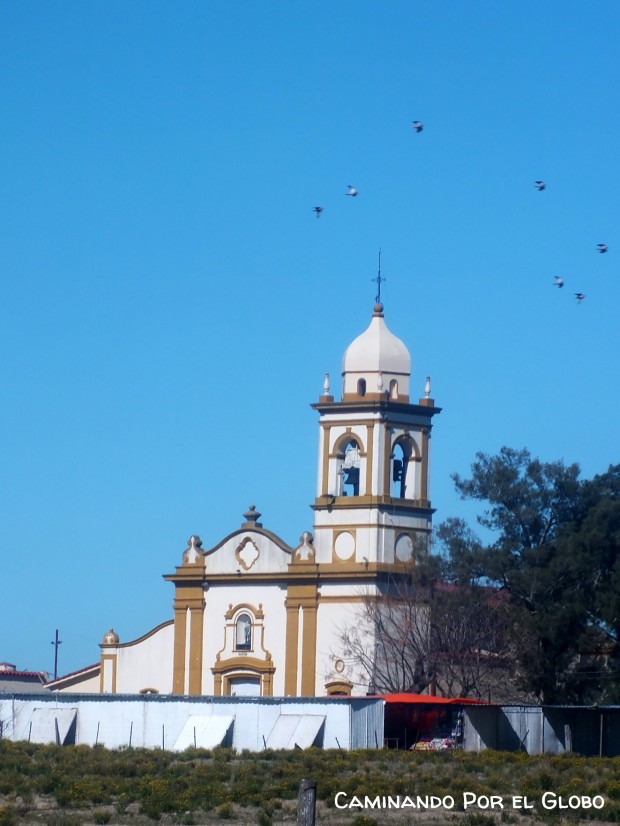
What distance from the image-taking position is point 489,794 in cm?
3744

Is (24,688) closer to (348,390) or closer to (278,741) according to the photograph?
(348,390)

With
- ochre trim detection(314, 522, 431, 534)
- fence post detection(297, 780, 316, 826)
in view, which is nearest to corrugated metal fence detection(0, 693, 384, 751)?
ochre trim detection(314, 522, 431, 534)

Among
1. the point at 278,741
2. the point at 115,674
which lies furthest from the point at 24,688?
the point at 278,741

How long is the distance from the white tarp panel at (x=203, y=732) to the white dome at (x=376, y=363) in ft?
Answer: 48.4

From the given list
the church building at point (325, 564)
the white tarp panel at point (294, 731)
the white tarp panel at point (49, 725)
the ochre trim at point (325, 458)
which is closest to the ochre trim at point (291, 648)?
the church building at point (325, 564)

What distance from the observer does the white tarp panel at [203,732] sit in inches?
2024

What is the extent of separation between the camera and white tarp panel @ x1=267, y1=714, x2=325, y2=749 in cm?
5012

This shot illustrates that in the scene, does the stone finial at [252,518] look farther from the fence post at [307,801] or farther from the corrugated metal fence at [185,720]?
the fence post at [307,801]

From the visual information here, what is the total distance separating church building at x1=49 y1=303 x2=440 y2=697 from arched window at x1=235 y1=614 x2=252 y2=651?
0.05 metres

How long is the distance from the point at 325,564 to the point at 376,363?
22.4ft

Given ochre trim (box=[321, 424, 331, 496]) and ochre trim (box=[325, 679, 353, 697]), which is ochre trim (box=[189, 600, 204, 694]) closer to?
ochre trim (box=[325, 679, 353, 697])

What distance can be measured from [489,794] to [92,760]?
12248 millimetres

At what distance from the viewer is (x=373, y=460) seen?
206 feet

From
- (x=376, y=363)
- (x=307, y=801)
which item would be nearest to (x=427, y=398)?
(x=376, y=363)
